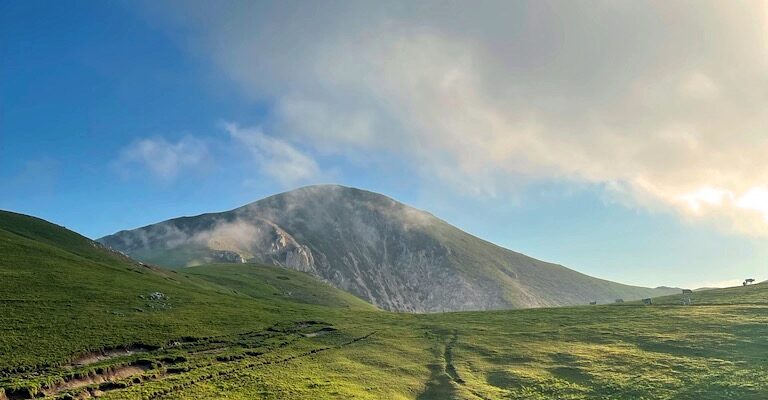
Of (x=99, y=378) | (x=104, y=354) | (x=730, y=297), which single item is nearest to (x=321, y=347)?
(x=104, y=354)

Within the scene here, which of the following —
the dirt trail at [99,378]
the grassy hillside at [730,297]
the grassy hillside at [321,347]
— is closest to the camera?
the dirt trail at [99,378]

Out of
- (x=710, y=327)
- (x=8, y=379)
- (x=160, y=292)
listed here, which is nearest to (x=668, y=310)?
(x=710, y=327)

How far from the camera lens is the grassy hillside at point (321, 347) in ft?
187

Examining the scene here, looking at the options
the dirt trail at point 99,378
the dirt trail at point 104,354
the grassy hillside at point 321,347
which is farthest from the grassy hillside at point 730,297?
the dirt trail at point 104,354

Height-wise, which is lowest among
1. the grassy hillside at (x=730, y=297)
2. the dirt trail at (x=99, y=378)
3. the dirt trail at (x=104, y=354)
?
the dirt trail at (x=99, y=378)

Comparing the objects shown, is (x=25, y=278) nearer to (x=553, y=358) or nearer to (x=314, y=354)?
(x=314, y=354)

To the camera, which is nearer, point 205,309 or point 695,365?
point 695,365

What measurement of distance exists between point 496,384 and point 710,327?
177 feet

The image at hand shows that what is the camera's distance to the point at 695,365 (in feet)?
220

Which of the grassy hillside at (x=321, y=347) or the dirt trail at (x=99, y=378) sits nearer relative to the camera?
the dirt trail at (x=99, y=378)

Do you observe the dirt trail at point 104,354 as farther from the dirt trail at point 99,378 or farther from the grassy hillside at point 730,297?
the grassy hillside at point 730,297

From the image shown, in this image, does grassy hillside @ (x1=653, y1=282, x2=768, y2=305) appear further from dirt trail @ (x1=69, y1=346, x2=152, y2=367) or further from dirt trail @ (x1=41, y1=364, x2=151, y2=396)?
dirt trail @ (x1=69, y1=346, x2=152, y2=367)

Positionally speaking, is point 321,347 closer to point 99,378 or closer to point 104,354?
point 104,354

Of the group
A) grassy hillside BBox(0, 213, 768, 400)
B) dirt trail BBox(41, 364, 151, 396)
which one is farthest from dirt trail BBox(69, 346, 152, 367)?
dirt trail BBox(41, 364, 151, 396)
